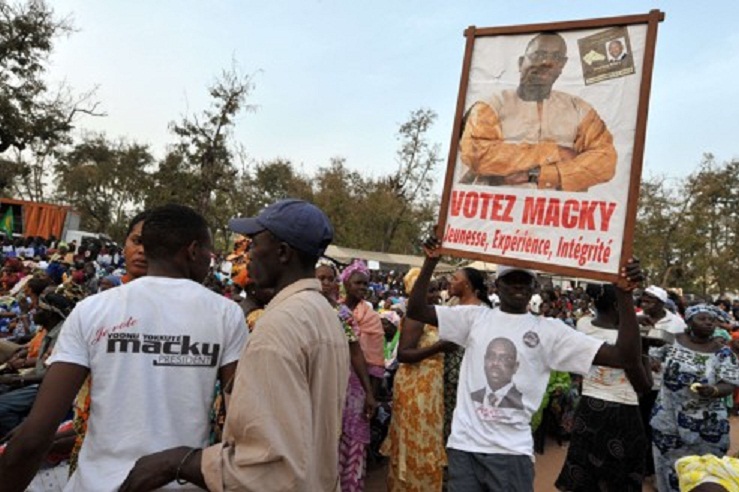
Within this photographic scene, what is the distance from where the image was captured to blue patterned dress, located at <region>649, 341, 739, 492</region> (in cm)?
453

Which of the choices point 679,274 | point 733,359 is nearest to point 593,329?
→ point 733,359

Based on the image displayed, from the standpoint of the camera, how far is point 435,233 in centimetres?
311

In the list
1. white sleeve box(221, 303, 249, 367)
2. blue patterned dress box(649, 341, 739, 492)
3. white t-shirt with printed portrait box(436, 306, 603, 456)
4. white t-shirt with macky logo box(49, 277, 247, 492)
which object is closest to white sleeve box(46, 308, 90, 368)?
white t-shirt with macky logo box(49, 277, 247, 492)

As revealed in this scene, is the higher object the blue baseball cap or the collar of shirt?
the blue baseball cap

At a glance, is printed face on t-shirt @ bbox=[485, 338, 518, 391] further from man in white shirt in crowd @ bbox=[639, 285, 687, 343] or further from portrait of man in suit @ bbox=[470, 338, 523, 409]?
Result: man in white shirt in crowd @ bbox=[639, 285, 687, 343]

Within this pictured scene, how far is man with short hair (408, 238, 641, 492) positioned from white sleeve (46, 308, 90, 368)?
1.74 m

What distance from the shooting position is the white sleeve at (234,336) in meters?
2.11

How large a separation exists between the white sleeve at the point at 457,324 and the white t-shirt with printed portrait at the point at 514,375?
0.19 ft

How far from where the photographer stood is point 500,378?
3059 millimetres


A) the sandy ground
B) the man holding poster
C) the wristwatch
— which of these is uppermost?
the man holding poster

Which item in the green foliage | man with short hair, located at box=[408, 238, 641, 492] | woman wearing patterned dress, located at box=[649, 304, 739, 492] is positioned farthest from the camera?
the green foliage

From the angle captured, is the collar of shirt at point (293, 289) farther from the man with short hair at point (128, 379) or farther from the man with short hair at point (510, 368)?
the man with short hair at point (510, 368)

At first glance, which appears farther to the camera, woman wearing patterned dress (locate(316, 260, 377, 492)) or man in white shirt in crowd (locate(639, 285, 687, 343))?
man in white shirt in crowd (locate(639, 285, 687, 343))

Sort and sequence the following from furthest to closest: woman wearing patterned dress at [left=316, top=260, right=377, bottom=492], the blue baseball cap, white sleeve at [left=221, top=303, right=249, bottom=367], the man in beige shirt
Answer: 1. woman wearing patterned dress at [left=316, top=260, right=377, bottom=492]
2. white sleeve at [left=221, top=303, right=249, bottom=367]
3. the blue baseball cap
4. the man in beige shirt
